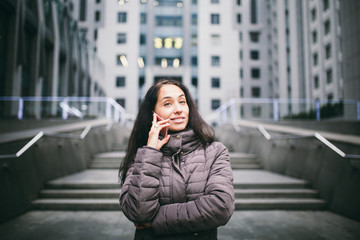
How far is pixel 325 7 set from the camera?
86.4 feet

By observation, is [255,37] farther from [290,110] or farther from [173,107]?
[173,107]

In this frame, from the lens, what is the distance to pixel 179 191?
5.43 feet

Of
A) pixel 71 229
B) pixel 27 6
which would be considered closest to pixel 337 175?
pixel 71 229

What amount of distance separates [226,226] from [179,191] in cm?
255

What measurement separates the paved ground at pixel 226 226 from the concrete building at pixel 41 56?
15.3ft

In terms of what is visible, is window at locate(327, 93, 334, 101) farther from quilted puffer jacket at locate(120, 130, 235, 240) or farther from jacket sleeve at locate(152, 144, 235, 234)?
jacket sleeve at locate(152, 144, 235, 234)

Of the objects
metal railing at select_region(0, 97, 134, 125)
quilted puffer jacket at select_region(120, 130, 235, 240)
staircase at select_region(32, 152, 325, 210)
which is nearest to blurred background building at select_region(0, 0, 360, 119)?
metal railing at select_region(0, 97, 134, 125)

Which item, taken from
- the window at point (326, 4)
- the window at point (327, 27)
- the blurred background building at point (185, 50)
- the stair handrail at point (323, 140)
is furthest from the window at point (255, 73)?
the stair handrail at point (323, 140)

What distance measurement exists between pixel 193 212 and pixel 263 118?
1178cm

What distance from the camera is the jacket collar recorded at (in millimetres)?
1777

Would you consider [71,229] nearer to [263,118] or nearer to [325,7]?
[263,118]

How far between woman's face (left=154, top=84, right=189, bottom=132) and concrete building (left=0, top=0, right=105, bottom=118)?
6.21 m

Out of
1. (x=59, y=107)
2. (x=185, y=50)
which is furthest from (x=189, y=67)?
(x=59, y=107)

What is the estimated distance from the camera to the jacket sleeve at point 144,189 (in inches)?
60.6
